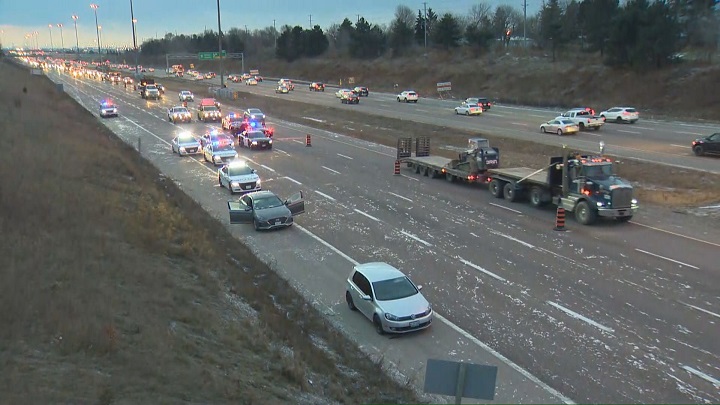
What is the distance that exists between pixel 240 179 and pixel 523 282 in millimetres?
16112

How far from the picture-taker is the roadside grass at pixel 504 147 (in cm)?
2742

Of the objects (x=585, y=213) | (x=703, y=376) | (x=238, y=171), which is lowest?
(x=703, y=376)

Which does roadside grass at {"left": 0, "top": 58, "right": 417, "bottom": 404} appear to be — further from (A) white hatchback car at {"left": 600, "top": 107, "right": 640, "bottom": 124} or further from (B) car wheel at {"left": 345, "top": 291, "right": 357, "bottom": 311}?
(A) white hatchback car at {"left": 600, "top": 107, "right": 640, "bottom": 124}

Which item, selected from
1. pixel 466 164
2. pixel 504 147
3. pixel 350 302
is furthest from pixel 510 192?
pixel 504 147

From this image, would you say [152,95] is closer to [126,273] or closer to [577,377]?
[126,273]

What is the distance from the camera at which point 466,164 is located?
30234mm

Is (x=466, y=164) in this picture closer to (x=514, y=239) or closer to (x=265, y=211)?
(x=514, y=239)

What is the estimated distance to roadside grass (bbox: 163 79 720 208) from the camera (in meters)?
27.4

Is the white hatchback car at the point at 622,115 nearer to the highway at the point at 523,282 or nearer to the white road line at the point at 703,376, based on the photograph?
the highway at the point at 523,282

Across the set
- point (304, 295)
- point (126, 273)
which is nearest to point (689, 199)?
point (304, 295)

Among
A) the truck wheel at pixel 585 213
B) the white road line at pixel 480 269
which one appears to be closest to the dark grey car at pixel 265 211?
the white road line at pixel 480 269

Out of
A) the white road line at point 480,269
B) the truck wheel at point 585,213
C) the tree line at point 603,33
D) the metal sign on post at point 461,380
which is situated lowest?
the white road line at point 480,269

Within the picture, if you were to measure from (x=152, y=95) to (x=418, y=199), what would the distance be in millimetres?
72274

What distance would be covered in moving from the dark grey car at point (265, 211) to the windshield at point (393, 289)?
29.6ft
